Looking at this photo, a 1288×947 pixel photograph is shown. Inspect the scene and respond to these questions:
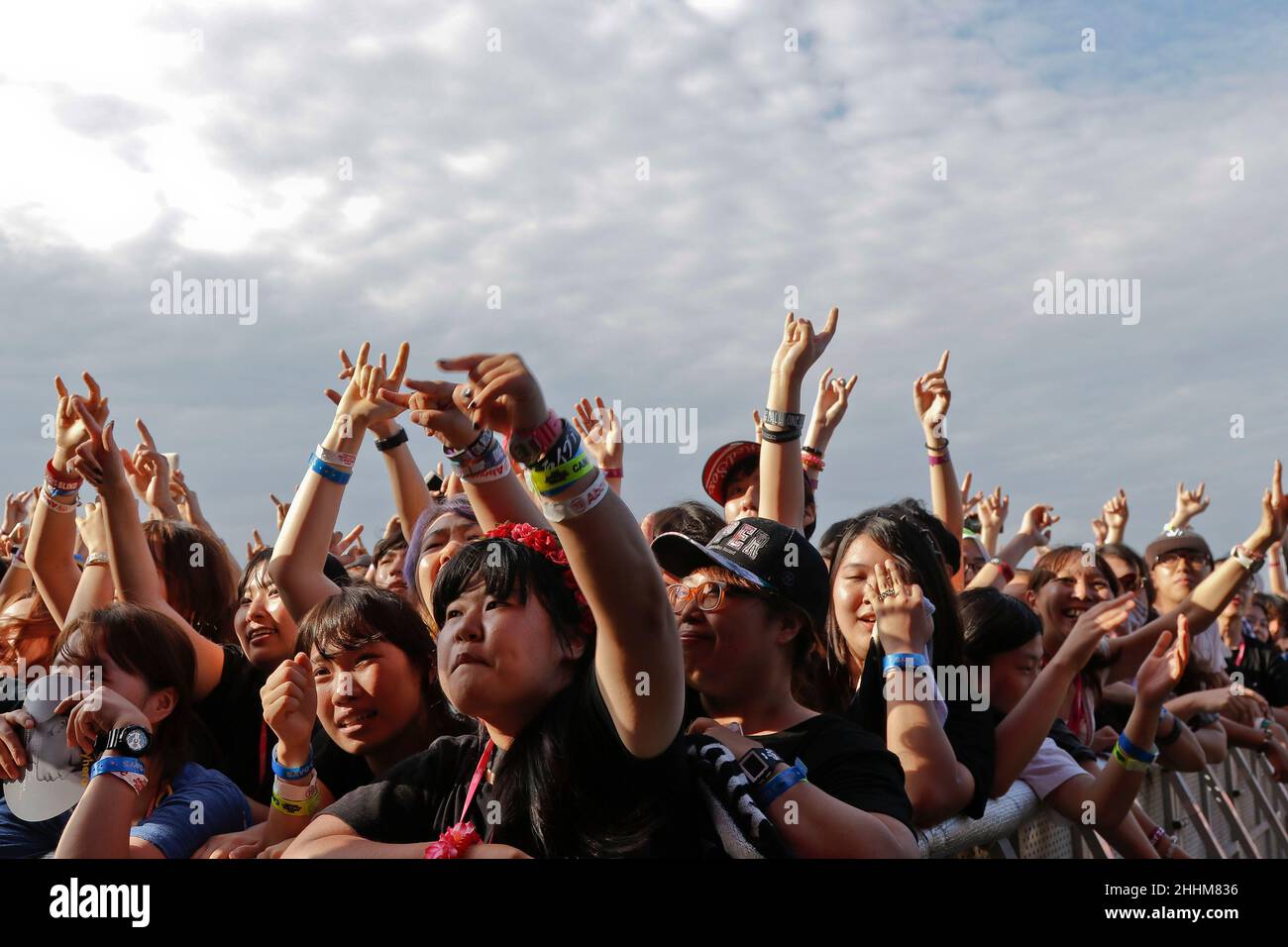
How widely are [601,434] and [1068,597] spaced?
7.49ft

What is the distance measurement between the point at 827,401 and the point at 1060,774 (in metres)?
2.61

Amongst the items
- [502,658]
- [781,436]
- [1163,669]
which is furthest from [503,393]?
[1163,669]

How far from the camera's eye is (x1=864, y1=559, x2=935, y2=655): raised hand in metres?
3.22

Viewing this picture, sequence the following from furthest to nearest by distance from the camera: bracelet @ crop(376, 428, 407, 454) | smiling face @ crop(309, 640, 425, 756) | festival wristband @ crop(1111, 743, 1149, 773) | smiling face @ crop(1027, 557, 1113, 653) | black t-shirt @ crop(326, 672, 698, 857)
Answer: smiling face @ crop(1027, 557, 1113, 653)
bracelet @ crop(376, 428, 407, 454)
festival wristband @ crop(1111, 743, 1149, 773)
smiling face @ crop(309, 640, 425, 756)
black t-shirt @ crop(326, 672, 698, 857)

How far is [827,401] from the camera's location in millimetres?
6234

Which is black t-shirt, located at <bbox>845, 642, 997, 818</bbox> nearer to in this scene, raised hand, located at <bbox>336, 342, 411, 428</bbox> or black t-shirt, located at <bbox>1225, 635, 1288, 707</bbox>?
raised hand, located at <bbox>336, 342, 411, 428</bbox>

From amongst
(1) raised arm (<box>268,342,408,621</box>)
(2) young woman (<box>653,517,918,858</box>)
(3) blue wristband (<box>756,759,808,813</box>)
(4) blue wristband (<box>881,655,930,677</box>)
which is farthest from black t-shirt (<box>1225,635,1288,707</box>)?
(3) blue wristband (<box>756,759,808,813</box>)

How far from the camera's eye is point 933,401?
6449mm

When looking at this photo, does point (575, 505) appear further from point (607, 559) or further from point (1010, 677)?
point (1010, 677)

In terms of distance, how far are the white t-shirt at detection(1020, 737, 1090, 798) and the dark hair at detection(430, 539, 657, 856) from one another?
2.07 metres

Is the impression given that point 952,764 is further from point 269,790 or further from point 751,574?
point 269,790

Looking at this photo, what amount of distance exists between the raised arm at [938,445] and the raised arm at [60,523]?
12.5 ft
